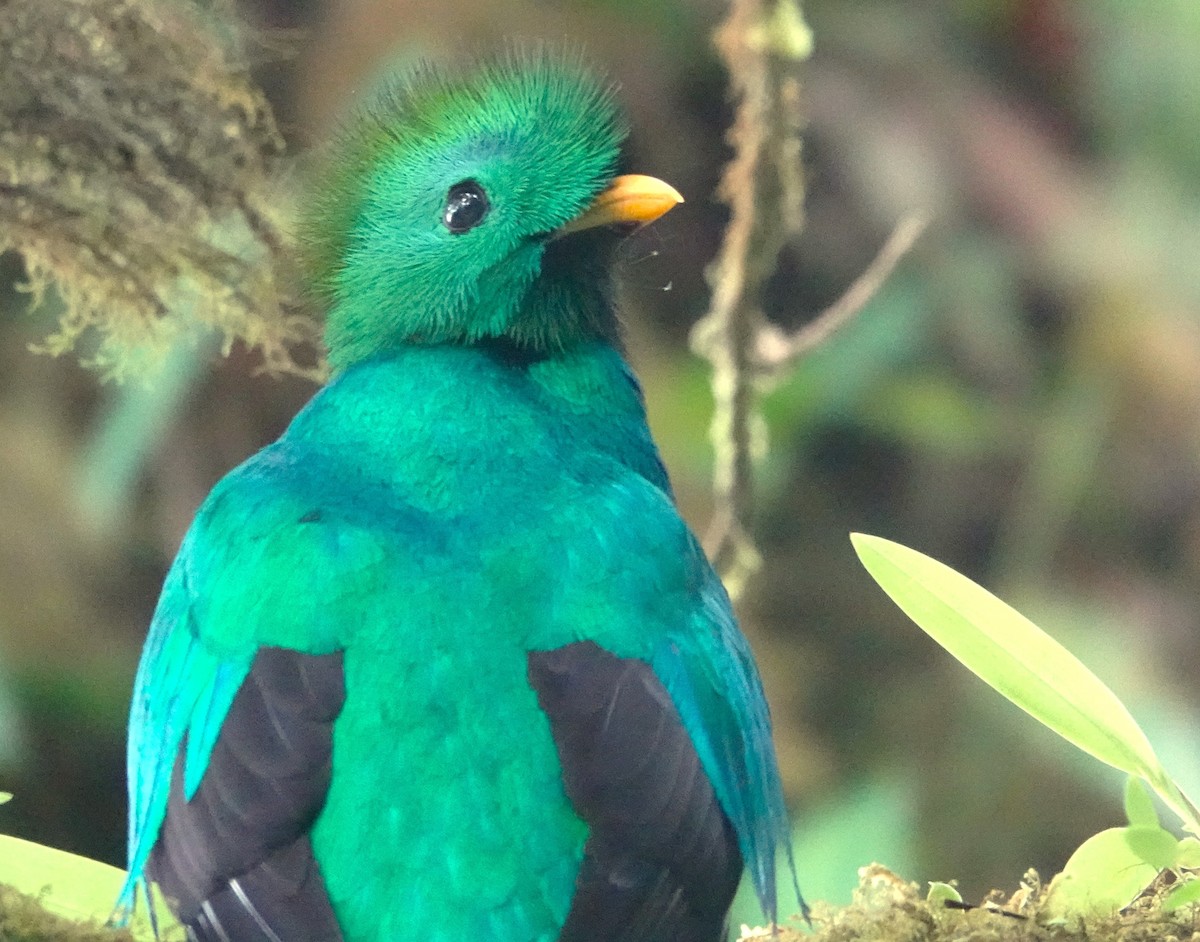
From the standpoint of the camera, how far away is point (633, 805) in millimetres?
2016

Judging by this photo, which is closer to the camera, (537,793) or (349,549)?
(537,793)

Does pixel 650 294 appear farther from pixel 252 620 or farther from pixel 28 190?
pixel 252 620

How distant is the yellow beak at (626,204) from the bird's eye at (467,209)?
0.41 ft

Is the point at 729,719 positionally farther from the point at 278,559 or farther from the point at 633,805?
the point at 278,559

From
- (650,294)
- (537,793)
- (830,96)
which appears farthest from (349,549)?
(830,96)

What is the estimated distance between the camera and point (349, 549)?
2189 mm

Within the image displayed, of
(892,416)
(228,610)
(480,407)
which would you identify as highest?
(892,416)

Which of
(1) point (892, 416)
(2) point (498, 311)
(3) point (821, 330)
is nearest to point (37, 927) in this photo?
(2) point (498, 311)

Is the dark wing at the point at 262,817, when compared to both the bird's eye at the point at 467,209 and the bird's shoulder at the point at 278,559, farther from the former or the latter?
the bird's eye at the point at 467,209

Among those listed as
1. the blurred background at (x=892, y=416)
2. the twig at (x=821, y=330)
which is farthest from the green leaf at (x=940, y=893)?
the blurred background at (x=892, y=416)

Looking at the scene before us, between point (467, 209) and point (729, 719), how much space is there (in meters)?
0.94

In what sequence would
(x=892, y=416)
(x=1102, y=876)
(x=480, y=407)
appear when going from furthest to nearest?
(x=892, y=416), (x=480, y=407), (x=1102, y=876)

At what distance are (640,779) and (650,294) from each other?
3543mm

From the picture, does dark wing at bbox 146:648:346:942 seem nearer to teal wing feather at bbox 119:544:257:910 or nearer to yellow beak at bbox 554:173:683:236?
teal wing feather at bbox 119:544:257:910
